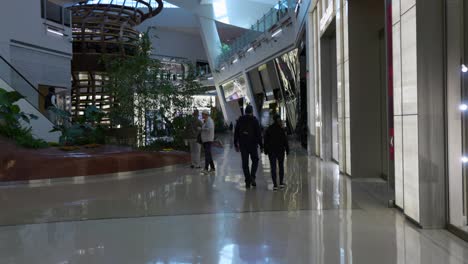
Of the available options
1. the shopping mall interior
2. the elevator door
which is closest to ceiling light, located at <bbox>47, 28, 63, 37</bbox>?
the shopping mall interior

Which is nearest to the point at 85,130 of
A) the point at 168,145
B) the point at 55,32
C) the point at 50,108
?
the point at 50,108

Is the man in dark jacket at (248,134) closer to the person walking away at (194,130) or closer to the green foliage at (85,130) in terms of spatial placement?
the person walking away at (194,130)

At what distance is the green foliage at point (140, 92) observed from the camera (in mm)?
14547

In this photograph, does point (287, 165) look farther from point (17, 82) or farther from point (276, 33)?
point (276, 33)

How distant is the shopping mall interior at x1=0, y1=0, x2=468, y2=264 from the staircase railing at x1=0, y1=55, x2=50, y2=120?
7 cm

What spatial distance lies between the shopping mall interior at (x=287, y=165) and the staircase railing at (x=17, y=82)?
67mm

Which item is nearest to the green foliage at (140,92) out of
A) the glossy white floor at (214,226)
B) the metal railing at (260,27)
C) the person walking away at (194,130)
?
the person walking away at (194,130)

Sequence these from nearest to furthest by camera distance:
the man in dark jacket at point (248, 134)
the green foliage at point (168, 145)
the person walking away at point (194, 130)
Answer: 1. the man in dark jacket at point (248, 134)
2. the person walking away at point (194, 130)
3. the green foliage at point (168, 145)

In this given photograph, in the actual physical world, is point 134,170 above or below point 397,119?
below

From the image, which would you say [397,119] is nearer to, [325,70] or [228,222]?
[228,222]

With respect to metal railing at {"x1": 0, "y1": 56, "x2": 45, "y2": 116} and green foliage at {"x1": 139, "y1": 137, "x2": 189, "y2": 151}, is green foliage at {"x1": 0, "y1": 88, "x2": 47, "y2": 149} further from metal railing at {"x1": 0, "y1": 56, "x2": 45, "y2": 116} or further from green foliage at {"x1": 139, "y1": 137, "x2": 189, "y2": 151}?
green foliage at {"x1": 139, "y1": 137, "x2": 189, "y2": 151}

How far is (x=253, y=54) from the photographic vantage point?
2983 centimetres

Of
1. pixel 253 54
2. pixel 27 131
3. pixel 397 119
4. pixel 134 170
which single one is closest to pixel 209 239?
pixel 397 119

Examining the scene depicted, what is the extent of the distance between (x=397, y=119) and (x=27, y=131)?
9.82 meters
